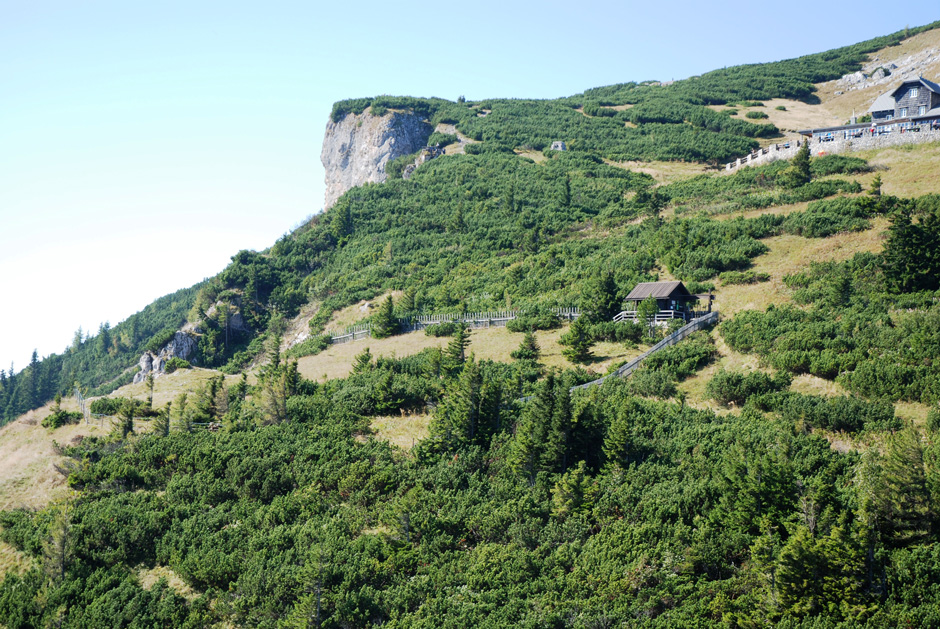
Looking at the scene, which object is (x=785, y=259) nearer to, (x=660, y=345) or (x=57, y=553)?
(x=660, y=345)

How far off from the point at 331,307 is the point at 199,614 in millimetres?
52699

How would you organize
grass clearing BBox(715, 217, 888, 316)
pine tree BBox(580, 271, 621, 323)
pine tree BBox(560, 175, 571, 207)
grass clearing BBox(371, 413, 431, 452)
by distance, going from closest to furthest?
grass clearing BBox(371, 413, 431, 452) → grass clearing BBox(715, 217, 888, 316) → pine tree BBox(580, 271, 621, 323) → pine tree BBox(560, 175, 571, 207)

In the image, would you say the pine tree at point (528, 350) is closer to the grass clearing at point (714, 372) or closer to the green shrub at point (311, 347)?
the grass clearing at point (714, 372)

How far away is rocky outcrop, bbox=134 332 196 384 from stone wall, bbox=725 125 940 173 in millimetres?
78474

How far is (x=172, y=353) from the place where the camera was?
262 ft

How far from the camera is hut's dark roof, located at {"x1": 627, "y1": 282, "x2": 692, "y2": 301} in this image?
5403cm

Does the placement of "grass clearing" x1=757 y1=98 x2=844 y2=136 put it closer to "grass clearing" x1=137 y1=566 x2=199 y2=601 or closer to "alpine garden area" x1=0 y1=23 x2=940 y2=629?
"alpine garden area" x1=0 y1=23 x2=940 y2=629

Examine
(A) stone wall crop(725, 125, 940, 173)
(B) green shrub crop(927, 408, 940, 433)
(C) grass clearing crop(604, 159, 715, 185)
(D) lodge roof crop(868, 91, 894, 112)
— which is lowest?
(B) green shrub crop(927, 408, 940, 433)

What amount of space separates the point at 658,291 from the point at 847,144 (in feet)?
146

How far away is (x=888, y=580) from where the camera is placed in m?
25.1

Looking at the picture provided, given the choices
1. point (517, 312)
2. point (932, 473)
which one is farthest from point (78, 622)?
point (517, 312)

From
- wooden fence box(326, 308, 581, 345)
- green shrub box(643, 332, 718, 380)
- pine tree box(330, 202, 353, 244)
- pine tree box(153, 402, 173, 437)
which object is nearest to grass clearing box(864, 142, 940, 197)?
green shrub box(643, 332, 718, 380)

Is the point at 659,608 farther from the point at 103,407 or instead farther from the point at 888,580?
the point at 103,407

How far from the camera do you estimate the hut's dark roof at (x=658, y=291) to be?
5403cm
